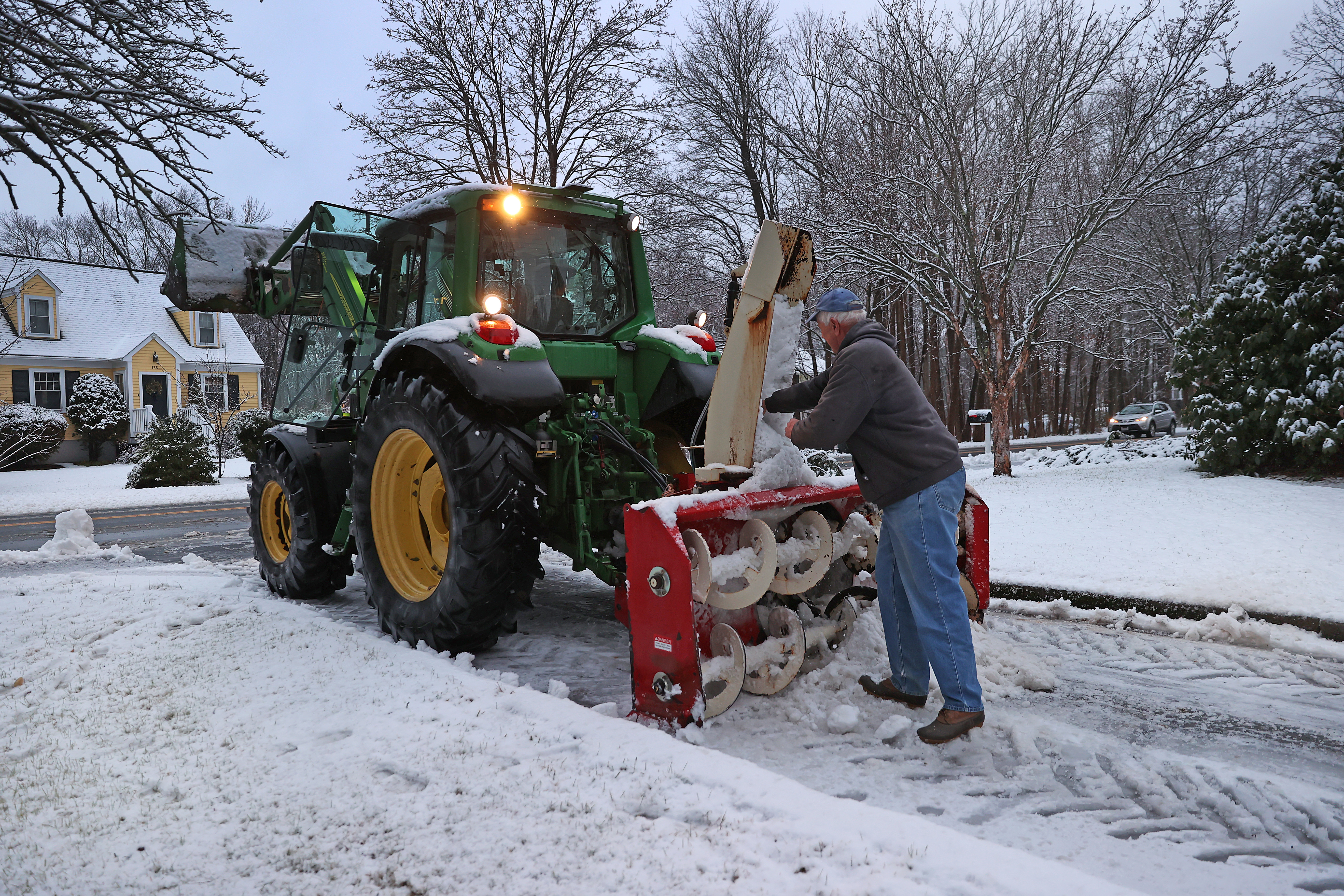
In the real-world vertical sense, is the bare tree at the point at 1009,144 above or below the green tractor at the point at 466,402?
above

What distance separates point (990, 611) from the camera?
5.60m

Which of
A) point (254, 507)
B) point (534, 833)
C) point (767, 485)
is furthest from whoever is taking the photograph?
point (254, 507)

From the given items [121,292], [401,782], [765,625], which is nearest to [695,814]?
[401,782]

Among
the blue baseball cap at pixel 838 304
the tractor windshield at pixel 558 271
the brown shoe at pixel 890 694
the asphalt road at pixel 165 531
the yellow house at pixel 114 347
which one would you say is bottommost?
the asphalt road at pixel 165 531

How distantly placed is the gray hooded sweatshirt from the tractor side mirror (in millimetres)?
4181

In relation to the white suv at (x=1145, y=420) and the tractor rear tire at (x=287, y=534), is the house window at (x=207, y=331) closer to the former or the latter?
the tractor rear tire at (x=287, y=534)

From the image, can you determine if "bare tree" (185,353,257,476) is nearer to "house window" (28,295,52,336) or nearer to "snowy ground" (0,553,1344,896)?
"house window" (28,295,52,336)

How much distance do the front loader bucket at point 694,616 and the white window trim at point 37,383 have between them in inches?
1122

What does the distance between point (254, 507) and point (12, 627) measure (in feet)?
5.46

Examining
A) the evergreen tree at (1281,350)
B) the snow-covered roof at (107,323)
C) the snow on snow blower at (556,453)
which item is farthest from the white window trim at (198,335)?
the evergreen tree at (1281,350)

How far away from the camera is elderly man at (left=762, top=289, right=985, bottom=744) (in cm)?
335

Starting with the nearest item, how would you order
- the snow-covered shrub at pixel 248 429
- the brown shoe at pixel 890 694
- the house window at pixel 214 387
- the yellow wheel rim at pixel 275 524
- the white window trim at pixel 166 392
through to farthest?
the brown shoe at pixel 890 694 < the yellow wheel rim at pixel 275 524 < the snow-covered shrub at pixel 248 429 < the house window at pixel 214 387 < the white window trim at pixel 166 392

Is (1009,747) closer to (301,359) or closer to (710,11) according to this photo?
(301,359)

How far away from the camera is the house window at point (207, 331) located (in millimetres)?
29344
